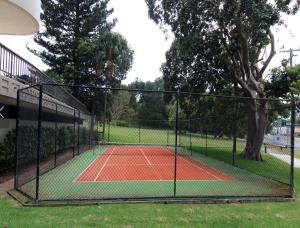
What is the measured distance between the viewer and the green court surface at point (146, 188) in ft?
32.6

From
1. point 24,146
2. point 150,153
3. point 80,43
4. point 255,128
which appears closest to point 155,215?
point 24,146

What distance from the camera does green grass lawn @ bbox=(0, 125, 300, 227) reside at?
23.6 ft

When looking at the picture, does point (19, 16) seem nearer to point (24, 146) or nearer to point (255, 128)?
point (24, 146)

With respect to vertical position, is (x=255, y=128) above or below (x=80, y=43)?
below

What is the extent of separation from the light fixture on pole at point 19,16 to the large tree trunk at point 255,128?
17233mm

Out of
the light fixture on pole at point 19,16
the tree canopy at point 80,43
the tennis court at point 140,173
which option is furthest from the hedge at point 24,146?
the tree canopy at point 80,43

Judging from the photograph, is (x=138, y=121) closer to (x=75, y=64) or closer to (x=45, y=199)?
(x=45, y=199)

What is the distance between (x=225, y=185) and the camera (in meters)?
12.4

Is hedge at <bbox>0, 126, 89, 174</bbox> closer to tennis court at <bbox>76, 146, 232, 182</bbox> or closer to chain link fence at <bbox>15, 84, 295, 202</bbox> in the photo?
chain link fence at <bbox>15, 84, 295, 202</bbox>

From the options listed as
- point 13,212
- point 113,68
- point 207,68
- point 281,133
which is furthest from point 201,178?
point 113,68

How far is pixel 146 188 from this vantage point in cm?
1130

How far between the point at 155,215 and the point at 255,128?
1515 cm

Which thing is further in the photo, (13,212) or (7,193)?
(7,193)

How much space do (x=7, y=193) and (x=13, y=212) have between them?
202 cm
